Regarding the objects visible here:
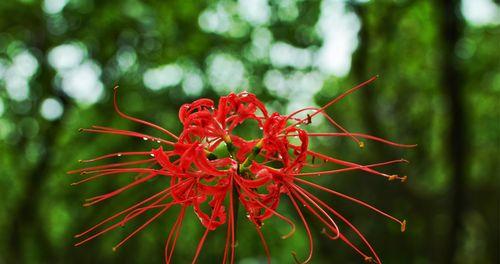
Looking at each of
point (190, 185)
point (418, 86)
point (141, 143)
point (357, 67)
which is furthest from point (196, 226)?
point (190, 185)

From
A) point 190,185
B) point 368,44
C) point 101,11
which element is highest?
point 368,44

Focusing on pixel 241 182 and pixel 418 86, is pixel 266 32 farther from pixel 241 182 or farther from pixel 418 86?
pixel 241 182

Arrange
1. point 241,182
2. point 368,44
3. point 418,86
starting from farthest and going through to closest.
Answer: point 418,86 → point 368,44 → point 241,182

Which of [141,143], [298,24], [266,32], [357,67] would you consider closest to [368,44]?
[357,67]

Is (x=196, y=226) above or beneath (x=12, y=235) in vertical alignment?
above

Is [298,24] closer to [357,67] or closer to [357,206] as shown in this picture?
[357,67]

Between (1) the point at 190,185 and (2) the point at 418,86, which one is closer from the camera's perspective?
(1) the point at 190,185

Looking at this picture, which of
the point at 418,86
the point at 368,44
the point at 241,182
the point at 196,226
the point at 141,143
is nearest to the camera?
the point at 241,182
